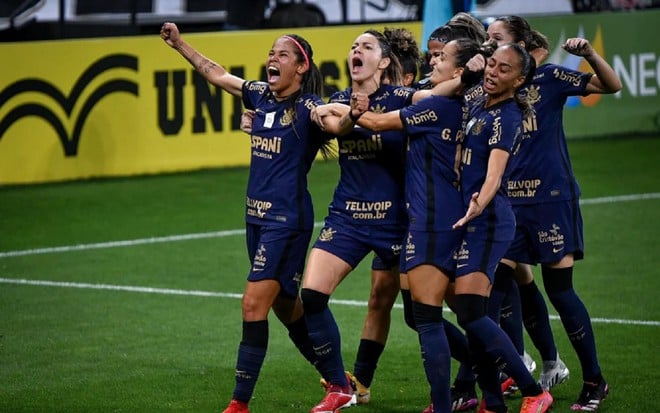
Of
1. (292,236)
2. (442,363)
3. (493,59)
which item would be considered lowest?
(442,363)

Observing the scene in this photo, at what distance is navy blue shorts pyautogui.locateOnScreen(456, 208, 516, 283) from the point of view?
23.2ft

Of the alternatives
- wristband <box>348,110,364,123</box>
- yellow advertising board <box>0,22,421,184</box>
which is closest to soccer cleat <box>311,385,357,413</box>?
→ wristband <box>348,110,364,123</box>

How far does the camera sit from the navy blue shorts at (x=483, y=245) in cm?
706

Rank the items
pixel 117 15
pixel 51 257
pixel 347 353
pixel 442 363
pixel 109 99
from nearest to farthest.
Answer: pixel 442 363 < pixel 347 353 < pixel 51 257 < pixel 109 99 < pixel 117 15

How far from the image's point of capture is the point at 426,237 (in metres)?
7.11

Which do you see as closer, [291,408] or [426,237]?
[426,237]

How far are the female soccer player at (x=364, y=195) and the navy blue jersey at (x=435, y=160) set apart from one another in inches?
14.6

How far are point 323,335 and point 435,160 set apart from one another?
126 cm

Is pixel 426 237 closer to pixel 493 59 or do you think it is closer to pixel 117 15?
pixel 493 59

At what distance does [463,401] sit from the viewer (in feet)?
25.9

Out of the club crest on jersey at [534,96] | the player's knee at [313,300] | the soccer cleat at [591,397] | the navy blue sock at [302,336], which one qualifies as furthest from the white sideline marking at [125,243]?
the soccer cleat at [591,397]

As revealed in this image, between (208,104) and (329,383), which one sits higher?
(208,104)

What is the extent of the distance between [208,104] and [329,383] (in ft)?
31.9

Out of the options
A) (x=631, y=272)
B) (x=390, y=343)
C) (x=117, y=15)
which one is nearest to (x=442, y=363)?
(x=390, y=343)
